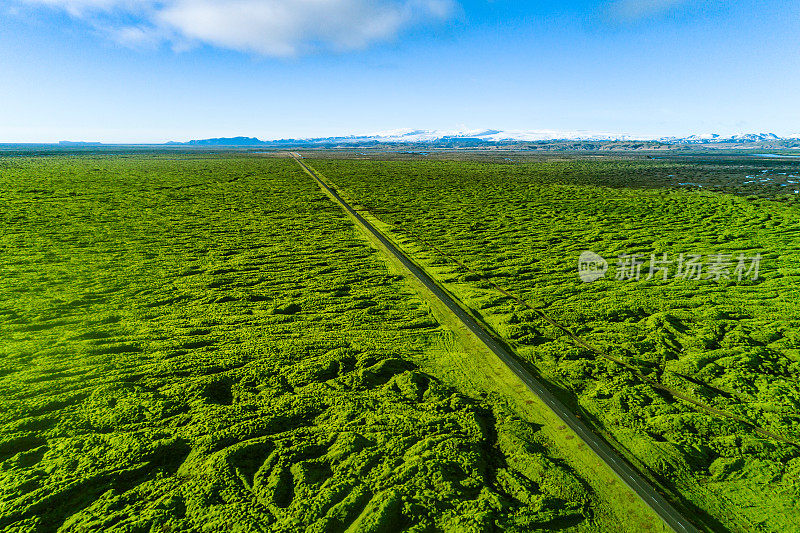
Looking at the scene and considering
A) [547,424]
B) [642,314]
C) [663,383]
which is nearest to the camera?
[547,424]

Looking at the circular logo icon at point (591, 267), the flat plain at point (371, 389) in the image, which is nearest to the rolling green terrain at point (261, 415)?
the flat plain at point (371, 389)

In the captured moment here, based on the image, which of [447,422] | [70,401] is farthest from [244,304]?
[447,422]

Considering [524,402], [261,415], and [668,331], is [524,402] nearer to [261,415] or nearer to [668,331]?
[261,415]

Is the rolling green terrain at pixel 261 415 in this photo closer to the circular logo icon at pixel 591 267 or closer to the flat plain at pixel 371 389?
the flat plain at pixel 371 389

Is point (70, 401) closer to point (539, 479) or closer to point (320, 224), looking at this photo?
point (539, 479)

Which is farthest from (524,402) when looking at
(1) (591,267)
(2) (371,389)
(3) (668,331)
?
(1) (591,267)

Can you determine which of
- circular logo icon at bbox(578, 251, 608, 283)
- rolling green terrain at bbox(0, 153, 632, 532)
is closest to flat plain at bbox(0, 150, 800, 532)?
rolling green terrain at bbox(0, 153, 632, 532)
